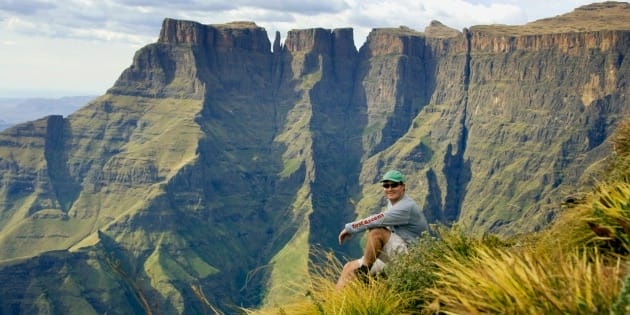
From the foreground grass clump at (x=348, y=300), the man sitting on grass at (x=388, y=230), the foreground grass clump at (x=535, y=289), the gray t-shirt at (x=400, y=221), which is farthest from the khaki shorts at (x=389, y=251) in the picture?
the foreground grass clump at (x=535, y=289)

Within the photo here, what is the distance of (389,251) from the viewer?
12094mm

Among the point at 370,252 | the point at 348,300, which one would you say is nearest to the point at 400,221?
the point at 370,252

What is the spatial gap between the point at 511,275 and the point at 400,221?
456 cm

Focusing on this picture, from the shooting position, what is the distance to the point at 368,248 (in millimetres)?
12000

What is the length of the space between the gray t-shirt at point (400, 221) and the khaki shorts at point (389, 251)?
21 cm

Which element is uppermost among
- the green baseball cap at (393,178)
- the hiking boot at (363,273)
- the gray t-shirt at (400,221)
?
the green baseball cap at (393,178)

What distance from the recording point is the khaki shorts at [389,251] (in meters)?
11.8

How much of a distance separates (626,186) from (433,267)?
3260 millimetres

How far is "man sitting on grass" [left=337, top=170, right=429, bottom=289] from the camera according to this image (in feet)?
39.0

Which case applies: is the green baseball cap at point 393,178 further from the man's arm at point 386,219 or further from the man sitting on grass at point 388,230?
the man's arm at point 386,219

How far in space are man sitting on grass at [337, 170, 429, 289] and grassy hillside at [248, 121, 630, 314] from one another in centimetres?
48

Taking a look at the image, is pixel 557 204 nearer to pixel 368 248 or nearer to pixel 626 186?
pixel 626 186

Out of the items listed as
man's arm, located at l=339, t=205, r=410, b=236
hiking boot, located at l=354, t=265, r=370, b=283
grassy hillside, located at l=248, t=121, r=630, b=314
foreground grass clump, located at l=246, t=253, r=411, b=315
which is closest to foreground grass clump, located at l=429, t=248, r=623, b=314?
grassy hillside, located at l=248, t=121, r=630, b=314

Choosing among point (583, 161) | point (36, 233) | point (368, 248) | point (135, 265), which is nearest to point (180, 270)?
point (135, 265)
